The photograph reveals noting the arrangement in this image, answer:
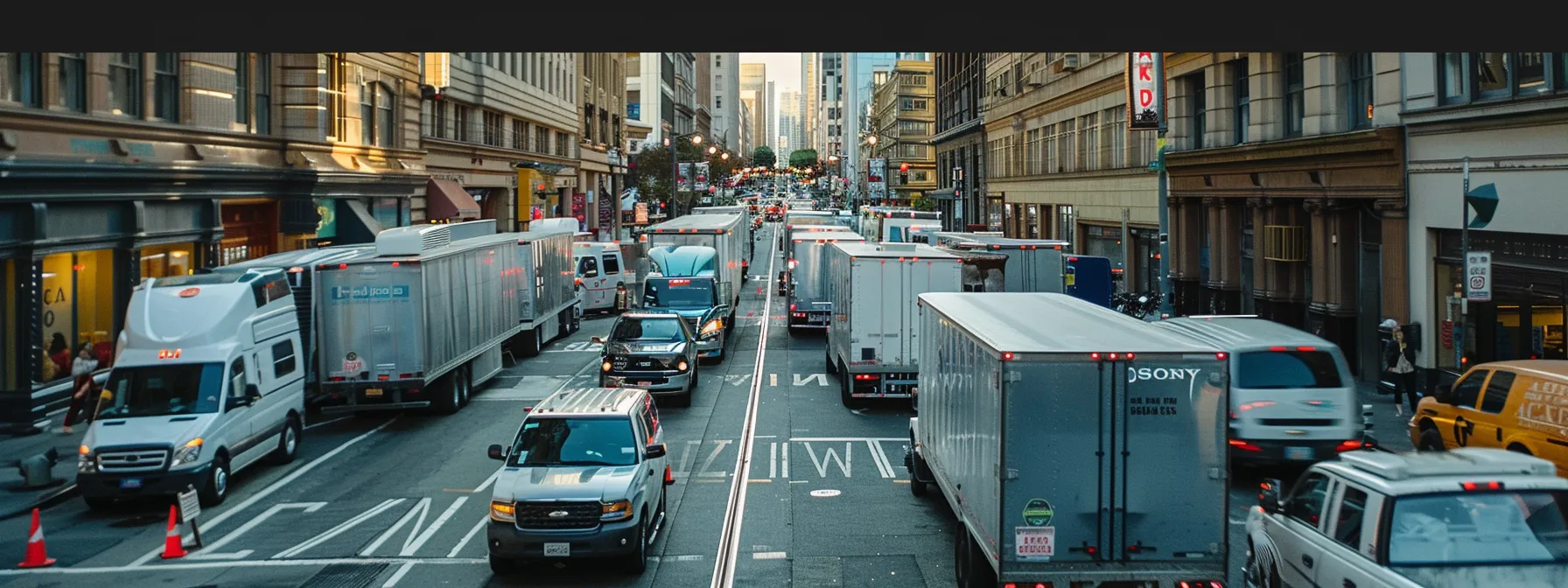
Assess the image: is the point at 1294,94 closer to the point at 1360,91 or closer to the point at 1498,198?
the point at 1360,91

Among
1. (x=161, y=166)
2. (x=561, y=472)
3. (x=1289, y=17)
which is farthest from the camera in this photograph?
(x=161, y=166)

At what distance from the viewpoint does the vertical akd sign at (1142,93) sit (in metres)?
32.8

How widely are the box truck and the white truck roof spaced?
20369 mm

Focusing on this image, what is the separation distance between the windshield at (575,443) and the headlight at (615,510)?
0.92 m

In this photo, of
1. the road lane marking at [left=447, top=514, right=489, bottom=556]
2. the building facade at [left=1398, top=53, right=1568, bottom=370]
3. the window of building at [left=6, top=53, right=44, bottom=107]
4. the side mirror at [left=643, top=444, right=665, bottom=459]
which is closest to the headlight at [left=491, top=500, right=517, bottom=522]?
the road lane marking at [left=447, top=514, right=489, bottom=556]

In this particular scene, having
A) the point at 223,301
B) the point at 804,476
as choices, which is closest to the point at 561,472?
the point at 804,476

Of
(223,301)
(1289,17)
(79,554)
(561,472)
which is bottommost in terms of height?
(79,554)

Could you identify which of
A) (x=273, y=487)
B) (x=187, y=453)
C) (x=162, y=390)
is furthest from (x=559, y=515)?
(x=162, y=390)

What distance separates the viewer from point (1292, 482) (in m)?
17.2

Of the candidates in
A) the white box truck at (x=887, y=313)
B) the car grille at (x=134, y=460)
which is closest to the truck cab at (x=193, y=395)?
the car grille at (x=134, y=460)

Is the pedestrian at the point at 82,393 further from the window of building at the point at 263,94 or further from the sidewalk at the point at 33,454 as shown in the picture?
the window of building at the point at 263,94

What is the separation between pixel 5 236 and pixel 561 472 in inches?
592

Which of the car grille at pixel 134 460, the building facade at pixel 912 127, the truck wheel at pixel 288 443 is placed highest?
A: the building facade at pixel 912 127

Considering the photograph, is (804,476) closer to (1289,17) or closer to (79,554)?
(79,554)
